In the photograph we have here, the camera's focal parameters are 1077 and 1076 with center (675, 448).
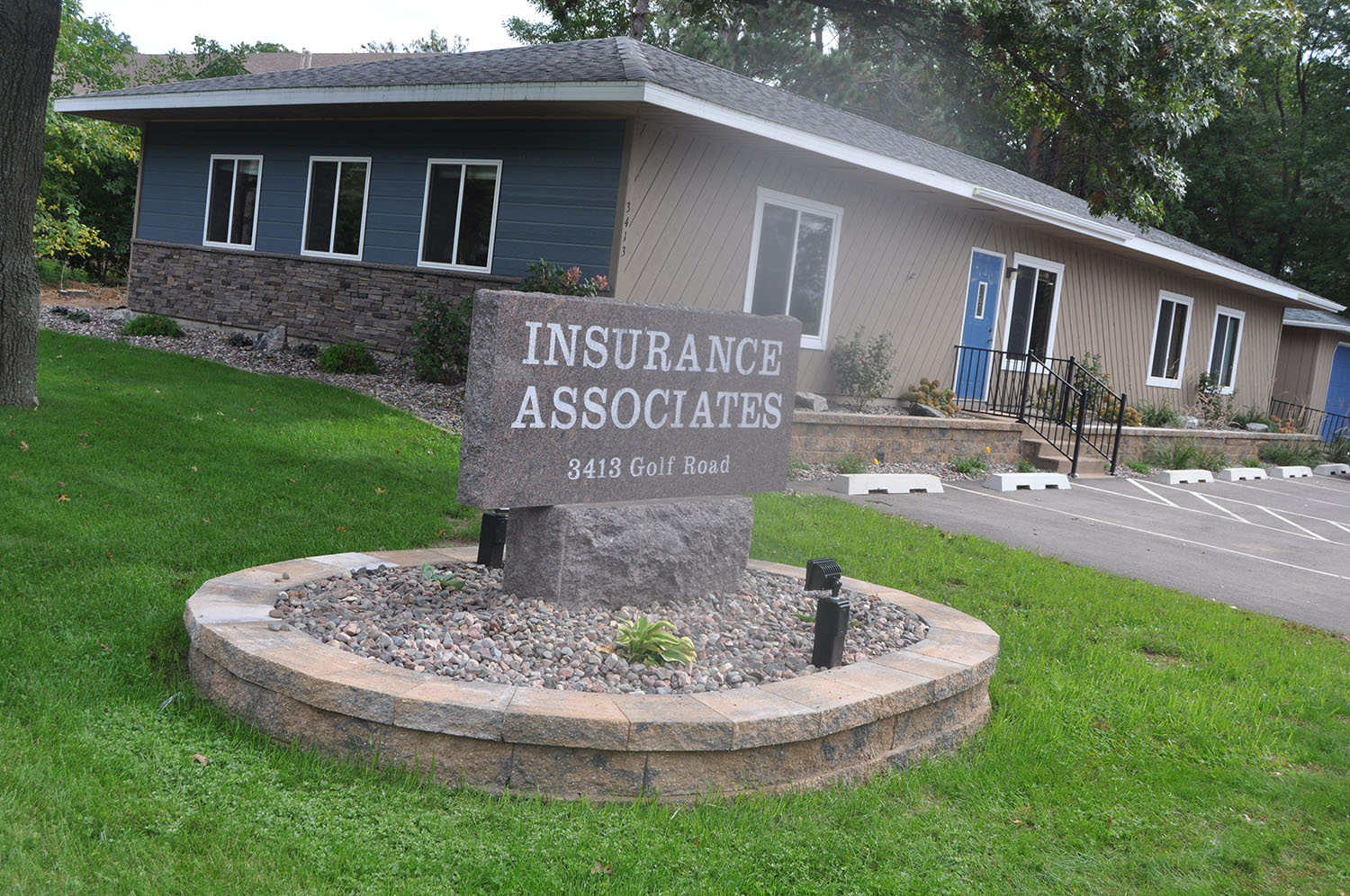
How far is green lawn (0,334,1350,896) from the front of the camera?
282 cm

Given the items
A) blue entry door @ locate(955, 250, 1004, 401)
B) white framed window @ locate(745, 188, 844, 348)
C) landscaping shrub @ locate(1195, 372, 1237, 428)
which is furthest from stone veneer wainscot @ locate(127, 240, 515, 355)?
landscaping shrub @ locate(1195, 372, 1237, 428)

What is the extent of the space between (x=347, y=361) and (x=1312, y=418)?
829 inches

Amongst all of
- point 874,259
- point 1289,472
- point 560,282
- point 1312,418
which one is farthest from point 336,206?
point 1312,418

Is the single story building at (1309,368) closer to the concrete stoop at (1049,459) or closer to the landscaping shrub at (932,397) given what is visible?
the concrete stoop at (1049,459)

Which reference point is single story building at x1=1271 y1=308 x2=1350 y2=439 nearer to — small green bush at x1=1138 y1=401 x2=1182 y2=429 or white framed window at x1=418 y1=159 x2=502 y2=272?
small green bush at x1=1138 y1=401 x2=1182 y2=429

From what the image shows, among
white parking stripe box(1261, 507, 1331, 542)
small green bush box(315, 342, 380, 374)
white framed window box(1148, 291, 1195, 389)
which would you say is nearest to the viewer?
white parking stripe box(1261, 507, 1331, 542)

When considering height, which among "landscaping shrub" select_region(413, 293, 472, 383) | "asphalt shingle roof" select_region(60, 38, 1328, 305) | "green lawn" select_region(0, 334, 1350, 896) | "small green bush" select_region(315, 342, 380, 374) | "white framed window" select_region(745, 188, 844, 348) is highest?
"asphalt shingle roof" select_region(60, 38, 1328, 305)

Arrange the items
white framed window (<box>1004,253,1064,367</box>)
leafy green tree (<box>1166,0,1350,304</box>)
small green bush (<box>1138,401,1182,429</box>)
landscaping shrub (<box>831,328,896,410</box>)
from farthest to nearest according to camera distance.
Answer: leafy green tree (<box>1166,0,1350,304</box>), small green bush (<box>1138,401,1182,429</box>), white framed window (<box>1004,253,1064,367</box>), landscaping shrub (<box>831,328,896,410</box>)

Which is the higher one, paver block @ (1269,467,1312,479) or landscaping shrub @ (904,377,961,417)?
landscaping shrub @ (904,377,961,417)

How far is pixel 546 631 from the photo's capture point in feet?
13.5

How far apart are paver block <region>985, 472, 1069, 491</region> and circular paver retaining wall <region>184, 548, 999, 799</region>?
774 centimetres

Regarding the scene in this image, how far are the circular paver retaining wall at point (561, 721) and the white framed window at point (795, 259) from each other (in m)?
8.46

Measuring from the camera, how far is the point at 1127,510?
10812 millimetres

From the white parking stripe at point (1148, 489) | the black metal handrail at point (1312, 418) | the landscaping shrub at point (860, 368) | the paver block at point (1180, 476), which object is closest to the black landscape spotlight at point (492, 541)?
the landscaping shrub at point (860, 368)
